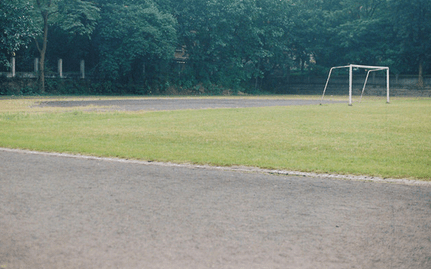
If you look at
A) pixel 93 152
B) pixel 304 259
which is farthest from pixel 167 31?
pixel 304 259

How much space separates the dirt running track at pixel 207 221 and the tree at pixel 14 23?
97.1ft

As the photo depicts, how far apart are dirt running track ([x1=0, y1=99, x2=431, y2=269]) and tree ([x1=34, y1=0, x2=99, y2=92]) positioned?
33492 mm

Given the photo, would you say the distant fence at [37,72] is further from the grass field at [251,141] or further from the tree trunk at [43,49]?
the grass field at [251,141]

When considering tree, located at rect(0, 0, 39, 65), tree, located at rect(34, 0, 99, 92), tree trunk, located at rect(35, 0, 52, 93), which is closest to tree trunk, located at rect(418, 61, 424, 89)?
tree, located at rect(34, 0, 99, 92)

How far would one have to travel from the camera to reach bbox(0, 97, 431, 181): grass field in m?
8.05

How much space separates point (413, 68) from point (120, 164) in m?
51.6

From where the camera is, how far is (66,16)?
125 ft

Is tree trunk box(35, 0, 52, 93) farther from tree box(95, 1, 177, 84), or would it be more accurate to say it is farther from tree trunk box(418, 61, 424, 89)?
tree trunk box(418, 61, 424, 89)

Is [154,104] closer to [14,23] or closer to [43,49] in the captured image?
[14,23]

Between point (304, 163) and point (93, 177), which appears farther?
point (304, 163)

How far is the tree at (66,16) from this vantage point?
37.8m

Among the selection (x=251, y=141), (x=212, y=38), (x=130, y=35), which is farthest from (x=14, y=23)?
(x=251, y=141)

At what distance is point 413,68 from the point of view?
173ft

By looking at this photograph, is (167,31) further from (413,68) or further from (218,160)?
(218,160)
